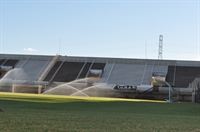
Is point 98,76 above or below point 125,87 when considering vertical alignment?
above

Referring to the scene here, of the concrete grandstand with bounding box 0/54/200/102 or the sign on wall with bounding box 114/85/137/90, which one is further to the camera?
the sign on wall with bounding box 114/85/137/90

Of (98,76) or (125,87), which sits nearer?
(125,87)

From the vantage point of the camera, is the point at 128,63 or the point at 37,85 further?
the point at 128,63

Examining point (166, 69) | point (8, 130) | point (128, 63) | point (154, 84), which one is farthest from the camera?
point (128, 63)

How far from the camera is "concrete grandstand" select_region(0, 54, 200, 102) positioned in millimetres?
61125

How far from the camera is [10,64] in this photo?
78.4 metres

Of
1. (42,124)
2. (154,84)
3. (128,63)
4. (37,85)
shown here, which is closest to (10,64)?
(37,85)

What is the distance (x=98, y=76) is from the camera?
237ft

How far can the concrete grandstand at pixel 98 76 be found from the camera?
201ft

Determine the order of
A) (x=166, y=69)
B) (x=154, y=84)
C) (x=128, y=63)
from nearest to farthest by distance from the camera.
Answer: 1. (x=154, y=84)
2. (x=166, y=69)
3. (x=128, y=63)

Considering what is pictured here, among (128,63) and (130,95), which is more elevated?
(128,63)

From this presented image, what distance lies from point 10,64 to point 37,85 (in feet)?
57.7

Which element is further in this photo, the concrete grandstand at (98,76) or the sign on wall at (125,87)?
the sign on wall at (125,87)

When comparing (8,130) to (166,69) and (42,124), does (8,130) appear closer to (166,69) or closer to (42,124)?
(42,124)
